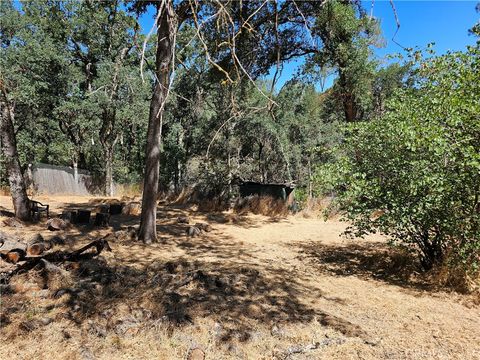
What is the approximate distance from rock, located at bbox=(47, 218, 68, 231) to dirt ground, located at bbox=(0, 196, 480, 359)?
6.22 ft

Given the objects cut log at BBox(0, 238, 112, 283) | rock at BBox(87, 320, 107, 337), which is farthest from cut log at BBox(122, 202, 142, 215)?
rock at BBox(87, 320, 107, 337)

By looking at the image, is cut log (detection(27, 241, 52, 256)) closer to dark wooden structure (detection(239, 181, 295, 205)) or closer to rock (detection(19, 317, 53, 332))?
rock (detection(19, 317, 53, 332))

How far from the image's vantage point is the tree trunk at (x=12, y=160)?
6.32 m

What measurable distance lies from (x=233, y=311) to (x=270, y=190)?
8.42 metres

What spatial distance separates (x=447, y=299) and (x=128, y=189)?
15159 millimetres

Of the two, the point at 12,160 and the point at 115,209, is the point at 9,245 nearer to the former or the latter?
the point at 12,160

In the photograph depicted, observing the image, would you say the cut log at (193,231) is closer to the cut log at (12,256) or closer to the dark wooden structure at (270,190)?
the cut log at (12,256)

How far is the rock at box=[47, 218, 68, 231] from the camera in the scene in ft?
20.4

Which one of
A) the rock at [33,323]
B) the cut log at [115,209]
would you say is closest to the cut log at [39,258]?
the rock at [33,323]

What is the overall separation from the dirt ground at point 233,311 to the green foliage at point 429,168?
0.73 metres

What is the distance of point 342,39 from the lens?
805cm

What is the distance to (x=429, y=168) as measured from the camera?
3.72 meters

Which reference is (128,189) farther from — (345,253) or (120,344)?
(120,344)

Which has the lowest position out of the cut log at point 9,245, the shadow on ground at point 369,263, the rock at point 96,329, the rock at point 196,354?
the shadow on ground at point 369,263
